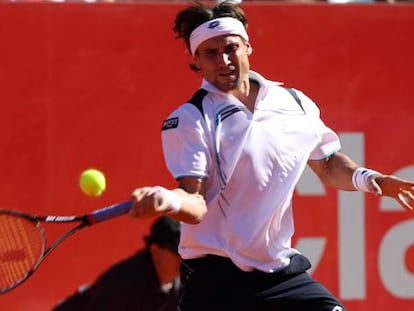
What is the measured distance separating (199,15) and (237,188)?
0.76 m

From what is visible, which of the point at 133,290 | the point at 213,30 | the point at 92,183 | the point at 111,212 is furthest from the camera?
the point at 92,183

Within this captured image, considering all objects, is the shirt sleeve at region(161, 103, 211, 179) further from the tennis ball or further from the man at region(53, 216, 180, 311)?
the tennis ball

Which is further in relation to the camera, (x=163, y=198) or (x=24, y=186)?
(x=24, y=186)

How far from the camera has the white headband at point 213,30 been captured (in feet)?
15.6

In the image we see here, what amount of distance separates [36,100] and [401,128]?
225cm

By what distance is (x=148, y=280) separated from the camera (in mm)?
6371

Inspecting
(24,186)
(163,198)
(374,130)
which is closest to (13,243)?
(163,198)

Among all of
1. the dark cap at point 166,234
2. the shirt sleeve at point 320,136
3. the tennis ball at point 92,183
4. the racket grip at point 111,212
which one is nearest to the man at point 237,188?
the shirt sleeve at point 320,136

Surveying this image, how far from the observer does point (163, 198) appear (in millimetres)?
4098

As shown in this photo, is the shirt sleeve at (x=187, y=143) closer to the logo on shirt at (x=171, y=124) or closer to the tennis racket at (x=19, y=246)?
the logo on shirt at (x=171, y=124)

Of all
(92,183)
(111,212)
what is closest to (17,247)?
(111,212)

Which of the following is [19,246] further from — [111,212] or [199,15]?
[199,15]

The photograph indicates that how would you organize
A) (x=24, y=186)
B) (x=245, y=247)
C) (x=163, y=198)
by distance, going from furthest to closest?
(x=24, y=186)
(x=245, y=247)
(x=163, y=198)

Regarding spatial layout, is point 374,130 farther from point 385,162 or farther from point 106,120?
point 106,120
